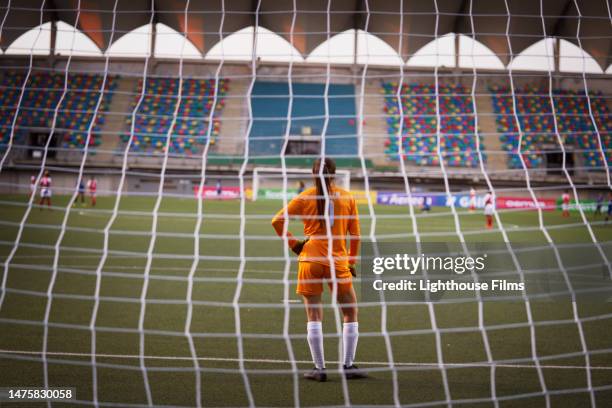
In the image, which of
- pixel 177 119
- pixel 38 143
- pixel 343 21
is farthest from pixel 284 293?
pixel 38 143

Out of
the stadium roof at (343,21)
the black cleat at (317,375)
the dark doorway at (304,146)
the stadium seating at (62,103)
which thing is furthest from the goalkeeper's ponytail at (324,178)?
the dark doorway at (304,146)

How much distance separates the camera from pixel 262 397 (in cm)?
398

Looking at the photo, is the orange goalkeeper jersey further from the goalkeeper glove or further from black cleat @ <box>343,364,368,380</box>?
black cleat @ <box>343,364,368,380</box>

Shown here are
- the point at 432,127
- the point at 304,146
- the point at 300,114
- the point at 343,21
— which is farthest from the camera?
the point at 304,146

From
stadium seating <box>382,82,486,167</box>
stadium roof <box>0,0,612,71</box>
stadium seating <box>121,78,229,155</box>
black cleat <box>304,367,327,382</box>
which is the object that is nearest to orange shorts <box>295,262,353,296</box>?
black cleat <box>304,367,327,382</box>

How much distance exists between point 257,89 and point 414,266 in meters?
29.9

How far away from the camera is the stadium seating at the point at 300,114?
104 feet

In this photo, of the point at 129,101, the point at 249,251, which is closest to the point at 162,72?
the point at 129,101

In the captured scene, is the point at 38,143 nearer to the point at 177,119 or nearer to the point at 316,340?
the point at 177,119

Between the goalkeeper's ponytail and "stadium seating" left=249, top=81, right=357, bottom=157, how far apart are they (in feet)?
85.2

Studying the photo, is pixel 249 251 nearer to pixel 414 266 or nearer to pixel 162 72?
pixel 414 266

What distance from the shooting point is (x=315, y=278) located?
443cm

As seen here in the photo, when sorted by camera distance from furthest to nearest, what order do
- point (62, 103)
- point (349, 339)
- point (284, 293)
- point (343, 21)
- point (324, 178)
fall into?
point (343, 21) < point (62, 103) < point (284, 293) < point (349, 339) < point (324, 178)

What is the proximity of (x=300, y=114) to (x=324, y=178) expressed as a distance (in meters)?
26.5
